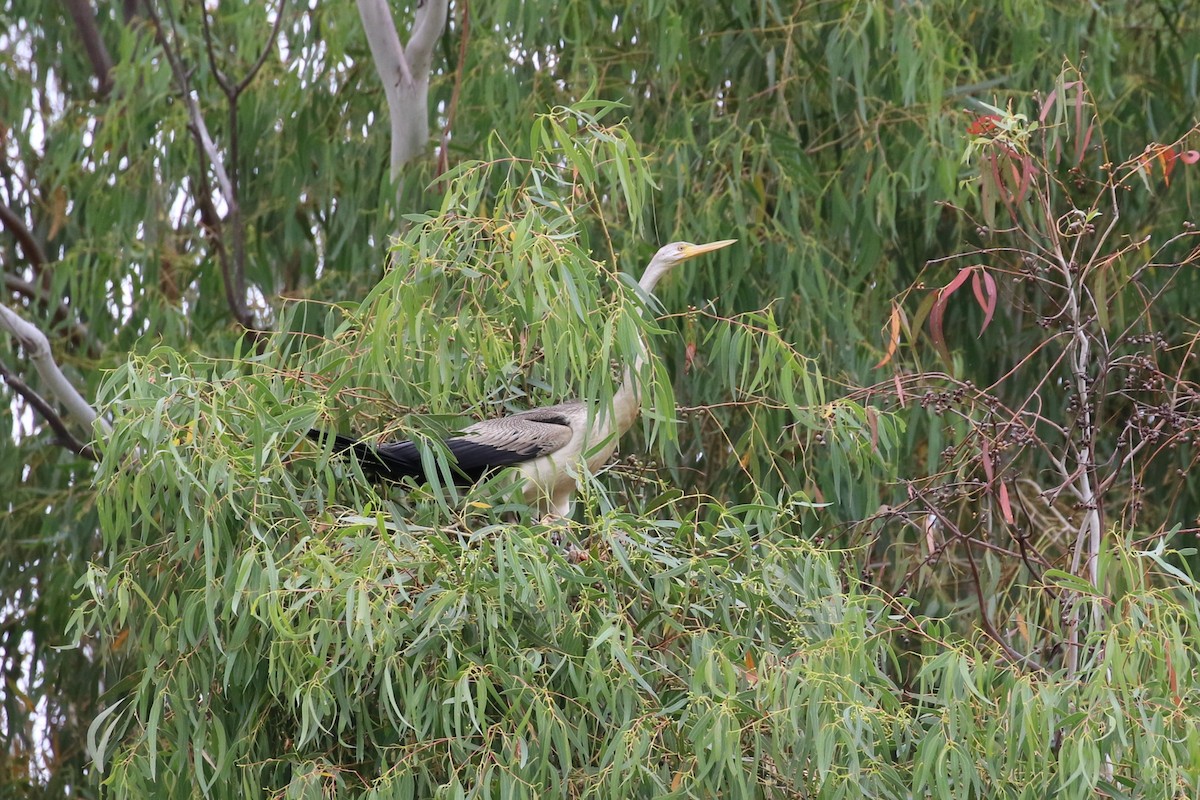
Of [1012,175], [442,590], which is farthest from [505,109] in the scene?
[442,590]

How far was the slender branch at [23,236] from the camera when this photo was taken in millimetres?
7695

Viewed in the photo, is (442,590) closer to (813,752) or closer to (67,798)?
(813,752)

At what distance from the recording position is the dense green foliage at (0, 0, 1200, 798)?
10.7ft

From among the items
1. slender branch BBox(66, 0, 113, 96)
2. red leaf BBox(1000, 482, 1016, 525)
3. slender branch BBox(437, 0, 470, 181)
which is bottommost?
red leaf BBox(1000, 482, 1016, 525)

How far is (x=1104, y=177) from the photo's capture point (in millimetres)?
6199

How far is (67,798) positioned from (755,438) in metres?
3.38

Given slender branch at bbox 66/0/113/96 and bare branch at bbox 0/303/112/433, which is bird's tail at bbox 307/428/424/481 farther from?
slender branch at bbox 66/0/113/96

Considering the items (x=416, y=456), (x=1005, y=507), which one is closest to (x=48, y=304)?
(x=416, y=456)

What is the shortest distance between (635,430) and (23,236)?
359 cm

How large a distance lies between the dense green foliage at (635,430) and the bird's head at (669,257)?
26 centimetres

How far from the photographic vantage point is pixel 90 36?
811cm

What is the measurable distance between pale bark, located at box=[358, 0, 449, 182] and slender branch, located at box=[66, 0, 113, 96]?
2.56m

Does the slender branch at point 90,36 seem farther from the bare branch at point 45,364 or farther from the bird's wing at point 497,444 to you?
the bird's wing at point 497,444

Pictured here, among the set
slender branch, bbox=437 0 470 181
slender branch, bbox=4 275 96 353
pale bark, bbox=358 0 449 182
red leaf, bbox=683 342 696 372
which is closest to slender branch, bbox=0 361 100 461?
slender branch, bbox=4 275 96 353
